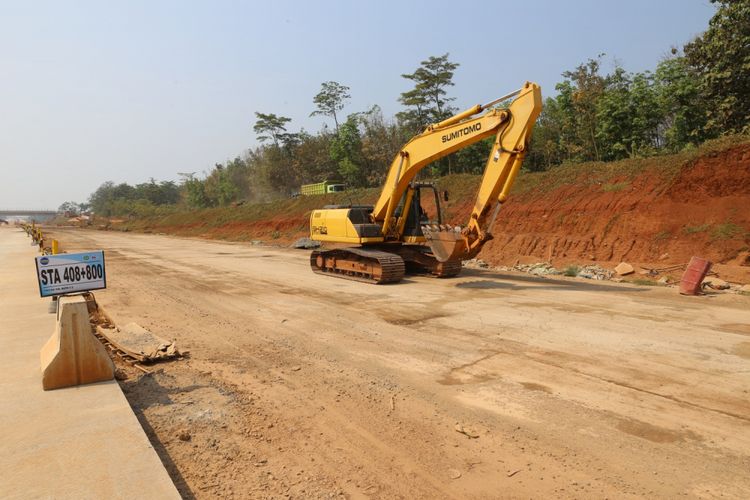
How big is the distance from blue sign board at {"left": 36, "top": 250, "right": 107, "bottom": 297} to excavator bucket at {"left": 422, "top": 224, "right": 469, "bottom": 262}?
733 centimetres

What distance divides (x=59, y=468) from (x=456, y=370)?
388 centimetres

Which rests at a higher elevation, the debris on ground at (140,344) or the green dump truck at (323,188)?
the green dump truck at (323,188)

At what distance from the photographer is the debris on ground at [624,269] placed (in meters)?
13.6

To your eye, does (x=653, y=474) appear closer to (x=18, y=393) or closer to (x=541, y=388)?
(x=541, y=388)

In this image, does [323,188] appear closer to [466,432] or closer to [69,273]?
[69,273]

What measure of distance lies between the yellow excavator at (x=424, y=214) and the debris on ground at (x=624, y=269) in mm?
4840

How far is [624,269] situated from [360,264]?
782 cm

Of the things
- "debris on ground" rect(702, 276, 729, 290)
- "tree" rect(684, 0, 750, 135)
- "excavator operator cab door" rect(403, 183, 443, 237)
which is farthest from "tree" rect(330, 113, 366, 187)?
"debris on ground" rect(702, 276, 729, 290)

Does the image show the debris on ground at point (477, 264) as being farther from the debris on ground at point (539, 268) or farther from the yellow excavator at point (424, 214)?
the yellow excavator at point (424, 214)

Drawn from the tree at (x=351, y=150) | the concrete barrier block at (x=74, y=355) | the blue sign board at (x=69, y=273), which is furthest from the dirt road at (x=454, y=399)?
the tree at (x=351, y=150)

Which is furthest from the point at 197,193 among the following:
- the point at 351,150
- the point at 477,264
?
the point at 477,264

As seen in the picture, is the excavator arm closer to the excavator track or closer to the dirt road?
the excavator track

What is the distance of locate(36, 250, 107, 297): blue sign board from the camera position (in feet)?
16.7

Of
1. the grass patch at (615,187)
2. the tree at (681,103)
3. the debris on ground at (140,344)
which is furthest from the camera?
the tree at (681,103)
